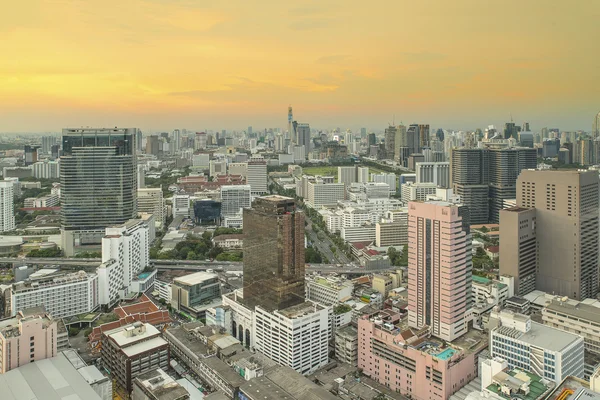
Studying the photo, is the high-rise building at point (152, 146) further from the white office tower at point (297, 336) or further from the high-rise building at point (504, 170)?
the white office tower at point (297, 336)

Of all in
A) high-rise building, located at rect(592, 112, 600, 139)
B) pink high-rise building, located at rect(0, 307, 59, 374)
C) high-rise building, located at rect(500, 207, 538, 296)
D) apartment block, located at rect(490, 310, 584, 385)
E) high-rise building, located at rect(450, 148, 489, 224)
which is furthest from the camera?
high-rise building, located at rect(450, 148, 489, 224)

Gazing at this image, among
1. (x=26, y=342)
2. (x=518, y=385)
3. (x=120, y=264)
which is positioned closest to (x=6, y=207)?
(x=120, y=264)

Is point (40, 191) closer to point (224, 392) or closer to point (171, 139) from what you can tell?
point (224, 392)

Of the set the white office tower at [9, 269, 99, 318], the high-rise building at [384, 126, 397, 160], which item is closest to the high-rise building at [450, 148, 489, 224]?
the white office tower at [9, 269, 99, 318]

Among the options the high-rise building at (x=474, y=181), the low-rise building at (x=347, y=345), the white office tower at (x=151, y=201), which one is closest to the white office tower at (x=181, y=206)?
the white office tower at (x=151, y=201)

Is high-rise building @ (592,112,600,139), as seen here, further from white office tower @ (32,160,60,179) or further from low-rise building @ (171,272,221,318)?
white office tower @ (32,160,60,179)

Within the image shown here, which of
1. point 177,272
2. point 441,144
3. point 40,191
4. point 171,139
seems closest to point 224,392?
point 177,272
